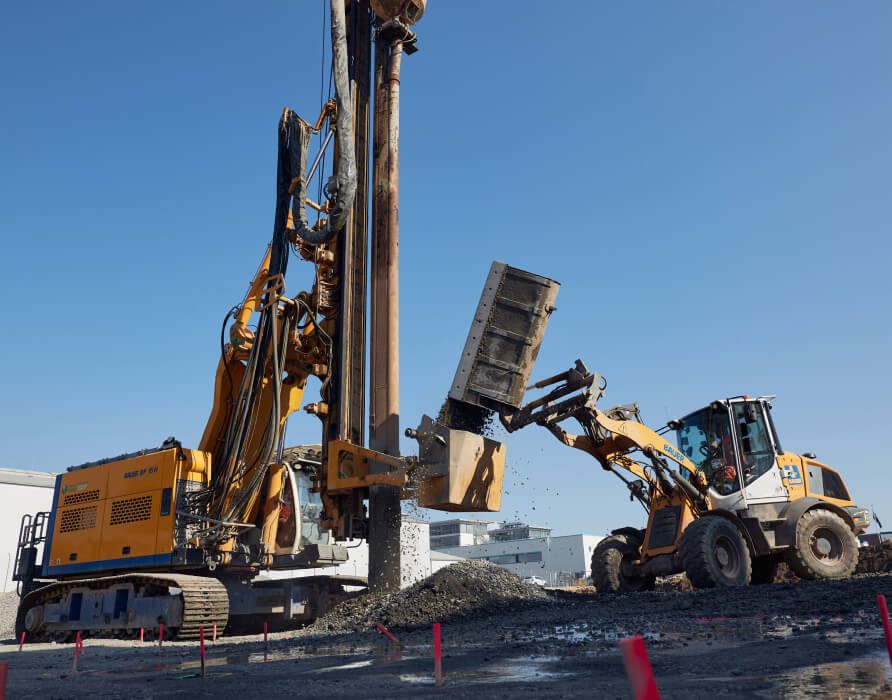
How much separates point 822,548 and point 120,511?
11841mm

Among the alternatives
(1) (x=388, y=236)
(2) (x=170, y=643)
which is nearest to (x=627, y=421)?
(1) (x=388, y=236)

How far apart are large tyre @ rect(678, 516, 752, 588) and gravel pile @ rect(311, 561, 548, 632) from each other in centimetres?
218

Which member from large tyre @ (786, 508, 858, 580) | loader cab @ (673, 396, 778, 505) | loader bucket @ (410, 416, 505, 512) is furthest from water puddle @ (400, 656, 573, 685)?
large tyre @ (786, 508, 858, 580)

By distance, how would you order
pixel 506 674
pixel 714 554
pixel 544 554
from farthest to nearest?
pixel 544 554
pixel 714 554
pixel 506 674

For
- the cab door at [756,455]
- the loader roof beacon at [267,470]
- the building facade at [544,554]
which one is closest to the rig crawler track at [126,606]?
the loader roof beacon at [267,470]

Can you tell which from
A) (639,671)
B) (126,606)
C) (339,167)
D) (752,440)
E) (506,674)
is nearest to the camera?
(639,671)

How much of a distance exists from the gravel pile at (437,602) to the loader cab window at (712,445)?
12.7 feet

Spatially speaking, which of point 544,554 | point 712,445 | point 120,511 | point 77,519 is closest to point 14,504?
point 77,519

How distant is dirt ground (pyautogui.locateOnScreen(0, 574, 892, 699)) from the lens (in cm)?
493

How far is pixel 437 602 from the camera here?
390 inches

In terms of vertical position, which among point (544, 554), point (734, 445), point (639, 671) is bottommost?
point (639, 671)

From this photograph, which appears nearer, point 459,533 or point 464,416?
point 464,416

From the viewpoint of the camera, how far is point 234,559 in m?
12.6

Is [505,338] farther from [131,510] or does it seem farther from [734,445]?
[131,510]
